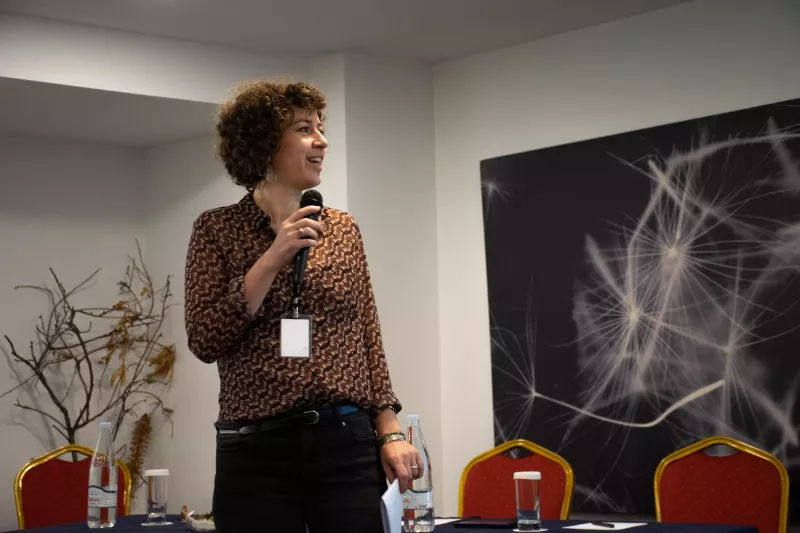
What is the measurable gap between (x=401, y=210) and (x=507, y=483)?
1864 mm

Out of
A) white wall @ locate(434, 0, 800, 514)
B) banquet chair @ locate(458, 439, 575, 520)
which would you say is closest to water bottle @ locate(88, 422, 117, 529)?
banquet chair @ locate(458, 439, 575, 520)

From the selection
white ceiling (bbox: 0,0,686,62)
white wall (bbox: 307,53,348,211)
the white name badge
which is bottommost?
the white name badge

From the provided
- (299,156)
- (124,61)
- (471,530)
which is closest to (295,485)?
(299,156)

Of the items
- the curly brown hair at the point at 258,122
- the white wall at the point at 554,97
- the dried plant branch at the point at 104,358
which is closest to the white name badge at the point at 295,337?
the curly brown hair at the point at 258,122

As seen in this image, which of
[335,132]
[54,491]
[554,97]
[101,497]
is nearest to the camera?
[101,497]

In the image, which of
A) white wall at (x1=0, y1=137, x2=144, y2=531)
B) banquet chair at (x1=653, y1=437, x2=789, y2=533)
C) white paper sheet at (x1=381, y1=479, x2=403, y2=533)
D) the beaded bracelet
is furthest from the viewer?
white wall at (x1=0, y1=137, x2=144, y2=531)

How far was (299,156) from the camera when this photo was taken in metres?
1.96

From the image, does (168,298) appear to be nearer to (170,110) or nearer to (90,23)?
(170,110)

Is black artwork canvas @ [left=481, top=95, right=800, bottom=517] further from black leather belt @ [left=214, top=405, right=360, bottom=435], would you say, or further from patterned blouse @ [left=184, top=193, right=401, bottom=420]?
black leather belt @ [left=214, top=405, right=360, bottom=435]

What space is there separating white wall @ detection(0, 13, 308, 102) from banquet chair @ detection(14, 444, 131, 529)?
1730 mm

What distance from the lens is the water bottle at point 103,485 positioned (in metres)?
3.52

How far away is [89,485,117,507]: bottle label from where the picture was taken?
3531mm

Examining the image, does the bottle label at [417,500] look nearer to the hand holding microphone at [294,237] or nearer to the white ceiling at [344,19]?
the hand holding microphone at [294,237]

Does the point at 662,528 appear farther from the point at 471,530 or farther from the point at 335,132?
the point at 335,132
